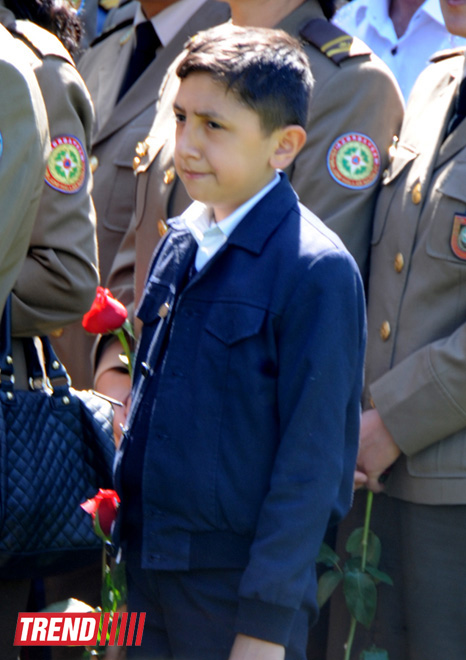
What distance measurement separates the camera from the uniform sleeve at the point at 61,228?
219cm

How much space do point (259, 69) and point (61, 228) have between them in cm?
64

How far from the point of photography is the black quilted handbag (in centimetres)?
202

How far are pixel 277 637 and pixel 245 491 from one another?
9.0 inches

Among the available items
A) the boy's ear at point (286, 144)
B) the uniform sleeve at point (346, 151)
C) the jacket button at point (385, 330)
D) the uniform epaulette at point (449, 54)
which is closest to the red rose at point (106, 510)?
the boy's ear at point (286, 144)

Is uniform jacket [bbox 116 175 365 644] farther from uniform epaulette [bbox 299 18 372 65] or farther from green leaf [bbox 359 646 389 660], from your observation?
uniform epaulette [bbox 299 18 372 65]

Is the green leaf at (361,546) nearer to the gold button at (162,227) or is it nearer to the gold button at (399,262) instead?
the gold button at (399,262)

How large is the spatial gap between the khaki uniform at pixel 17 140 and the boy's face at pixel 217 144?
250 mm

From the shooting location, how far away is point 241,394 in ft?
5.56

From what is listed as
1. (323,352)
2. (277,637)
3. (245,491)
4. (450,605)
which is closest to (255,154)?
(323,352)

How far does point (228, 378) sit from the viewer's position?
1703mm

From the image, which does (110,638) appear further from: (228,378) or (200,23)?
(200,23)

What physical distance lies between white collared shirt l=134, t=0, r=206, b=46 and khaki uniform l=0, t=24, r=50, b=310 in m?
1.34

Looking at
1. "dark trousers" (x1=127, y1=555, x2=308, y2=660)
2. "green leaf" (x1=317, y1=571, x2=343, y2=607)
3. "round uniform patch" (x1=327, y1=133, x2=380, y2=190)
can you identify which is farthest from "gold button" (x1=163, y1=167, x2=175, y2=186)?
"dark trousers" (x1=127, y1=555, x2=308, y2=660)

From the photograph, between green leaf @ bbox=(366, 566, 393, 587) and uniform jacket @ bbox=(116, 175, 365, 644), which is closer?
uniform jacket @ bbox=(116, 175, 365, 644)
